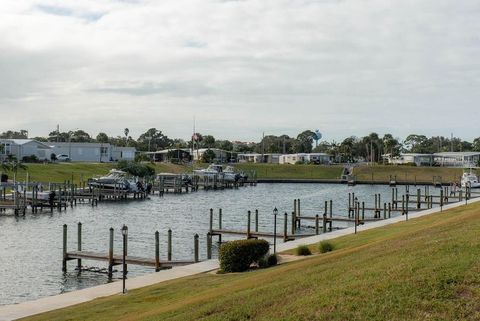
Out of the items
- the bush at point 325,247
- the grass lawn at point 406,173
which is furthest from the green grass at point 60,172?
the bush at point 325,247

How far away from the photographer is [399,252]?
1792cm

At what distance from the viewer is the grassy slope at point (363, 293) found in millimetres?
12797

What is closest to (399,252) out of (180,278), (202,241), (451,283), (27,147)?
(451,283)

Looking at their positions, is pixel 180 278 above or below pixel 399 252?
below

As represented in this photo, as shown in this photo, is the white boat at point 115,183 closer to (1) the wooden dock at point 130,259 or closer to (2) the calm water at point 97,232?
(2) the calm water at point 97,232

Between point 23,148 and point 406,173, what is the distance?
88823 mm

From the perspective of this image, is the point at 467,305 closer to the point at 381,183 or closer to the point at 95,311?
the point at 95,311

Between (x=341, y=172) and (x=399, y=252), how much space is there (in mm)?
150229

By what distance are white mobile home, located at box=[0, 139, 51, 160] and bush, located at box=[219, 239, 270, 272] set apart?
109962 millimetres

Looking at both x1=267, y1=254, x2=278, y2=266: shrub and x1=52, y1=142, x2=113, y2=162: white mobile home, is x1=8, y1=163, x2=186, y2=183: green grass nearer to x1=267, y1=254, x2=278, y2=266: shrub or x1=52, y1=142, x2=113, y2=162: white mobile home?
x1=52, y1=142, x2=113, y2=162: white mobile home

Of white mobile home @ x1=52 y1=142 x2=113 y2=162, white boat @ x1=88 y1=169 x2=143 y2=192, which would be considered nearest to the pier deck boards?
white boat @ x1=88 y1=169 x2=143 y2=192

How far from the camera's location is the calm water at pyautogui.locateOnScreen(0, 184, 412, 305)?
33.4 metres

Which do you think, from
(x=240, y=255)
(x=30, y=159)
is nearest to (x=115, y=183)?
(x=30, y=159)

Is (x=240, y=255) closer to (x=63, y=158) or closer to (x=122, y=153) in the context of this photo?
(x=63, y=158)
